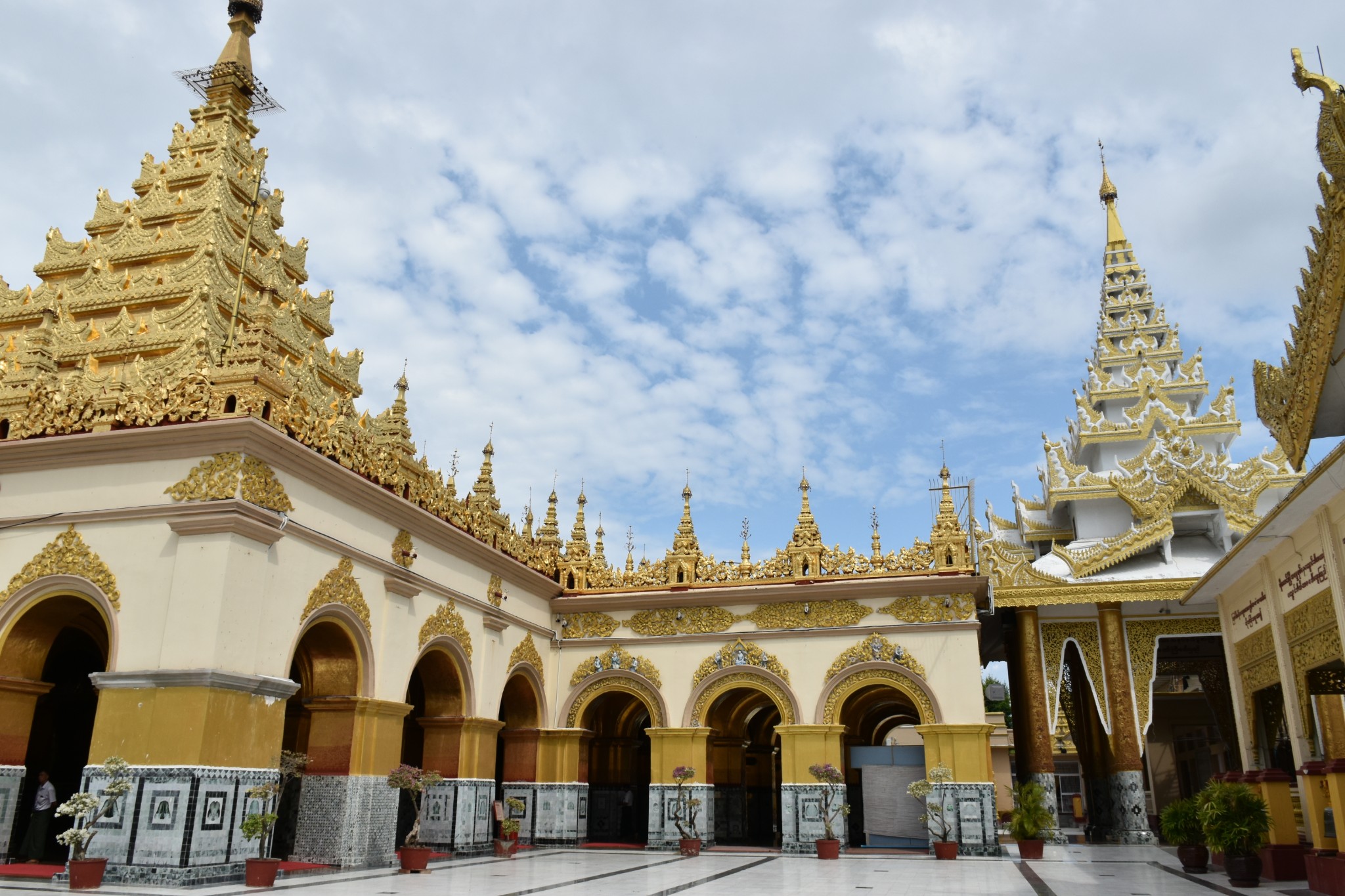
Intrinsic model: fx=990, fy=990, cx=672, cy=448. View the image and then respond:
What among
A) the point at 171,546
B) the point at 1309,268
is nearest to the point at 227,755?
the point at 171,546

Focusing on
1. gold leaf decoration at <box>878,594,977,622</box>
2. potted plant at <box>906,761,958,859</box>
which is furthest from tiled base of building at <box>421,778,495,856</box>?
gold leaf decoration at <box>878,594,977,622</box>

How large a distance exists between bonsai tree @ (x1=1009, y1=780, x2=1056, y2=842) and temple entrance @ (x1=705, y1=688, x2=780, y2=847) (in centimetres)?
408

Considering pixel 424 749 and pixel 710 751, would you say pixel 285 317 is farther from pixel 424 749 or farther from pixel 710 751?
pixel 710 751

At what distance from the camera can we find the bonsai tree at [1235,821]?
413 inches

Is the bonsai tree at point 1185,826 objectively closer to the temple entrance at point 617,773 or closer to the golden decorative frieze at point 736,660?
the golden decorative frieze at point 736,660

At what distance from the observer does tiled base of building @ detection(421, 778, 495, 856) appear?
44.3ft

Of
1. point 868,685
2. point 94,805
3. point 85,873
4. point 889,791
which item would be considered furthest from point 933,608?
point 85,873

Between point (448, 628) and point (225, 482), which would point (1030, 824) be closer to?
point (448, 628)

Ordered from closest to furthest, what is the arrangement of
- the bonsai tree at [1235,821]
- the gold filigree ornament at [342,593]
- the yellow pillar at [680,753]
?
the bonsai tree at [1235,821] < the gold filigree ornament at [342,593] < the yellow pillar at [680,753]

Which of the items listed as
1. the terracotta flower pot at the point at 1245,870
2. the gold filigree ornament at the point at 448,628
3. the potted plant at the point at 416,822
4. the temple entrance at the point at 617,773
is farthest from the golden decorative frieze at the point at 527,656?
the terracotta flower pot at the point at 1245,870

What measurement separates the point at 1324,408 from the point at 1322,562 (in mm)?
2059

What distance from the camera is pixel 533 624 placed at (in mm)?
16266

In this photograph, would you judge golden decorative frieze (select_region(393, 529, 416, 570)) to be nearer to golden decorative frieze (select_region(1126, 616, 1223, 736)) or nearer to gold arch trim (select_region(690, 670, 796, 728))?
gold arch trim (select_region(690, 670, 796, 728))

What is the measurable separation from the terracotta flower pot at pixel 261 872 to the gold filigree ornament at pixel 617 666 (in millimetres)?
7777
